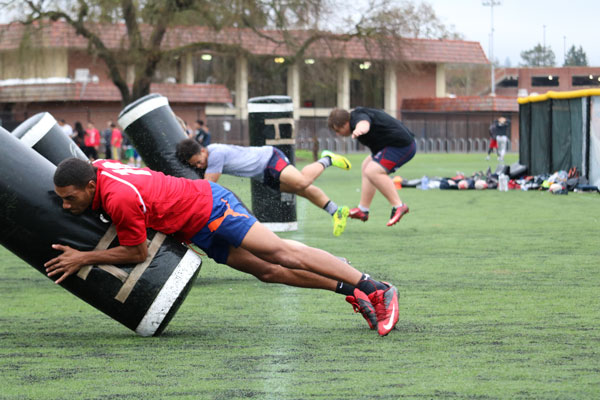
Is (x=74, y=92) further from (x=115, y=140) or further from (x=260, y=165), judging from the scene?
(x=260, y=165)

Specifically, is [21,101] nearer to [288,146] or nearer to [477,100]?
[477,100]

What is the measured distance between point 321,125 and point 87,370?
45.0 meters

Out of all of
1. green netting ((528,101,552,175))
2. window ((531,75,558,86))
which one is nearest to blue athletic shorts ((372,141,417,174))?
green netting ((528,101,552,175))

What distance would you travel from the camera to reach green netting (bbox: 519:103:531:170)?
20500 mm

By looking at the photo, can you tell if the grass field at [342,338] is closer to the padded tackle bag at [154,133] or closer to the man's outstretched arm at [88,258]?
the man's outstretched arm at [88,258]

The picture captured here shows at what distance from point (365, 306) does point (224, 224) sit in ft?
3.35

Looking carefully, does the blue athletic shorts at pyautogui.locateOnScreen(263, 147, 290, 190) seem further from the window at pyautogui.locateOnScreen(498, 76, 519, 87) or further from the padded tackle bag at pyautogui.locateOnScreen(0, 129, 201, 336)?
the window at pyautogui.locateOnScreen(498, 76, 519, 87)

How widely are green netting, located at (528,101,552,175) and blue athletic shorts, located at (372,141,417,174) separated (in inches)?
351

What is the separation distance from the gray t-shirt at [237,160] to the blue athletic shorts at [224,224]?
3.25 metres

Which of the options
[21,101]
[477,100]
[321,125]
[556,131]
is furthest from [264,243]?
[477,100]

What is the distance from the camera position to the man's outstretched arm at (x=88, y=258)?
17.2ft

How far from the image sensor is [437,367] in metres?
4.48

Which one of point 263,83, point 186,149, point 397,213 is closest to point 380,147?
point 397,213

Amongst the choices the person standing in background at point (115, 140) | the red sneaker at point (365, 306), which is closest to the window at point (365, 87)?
the person standing in background at point (115, 140)
